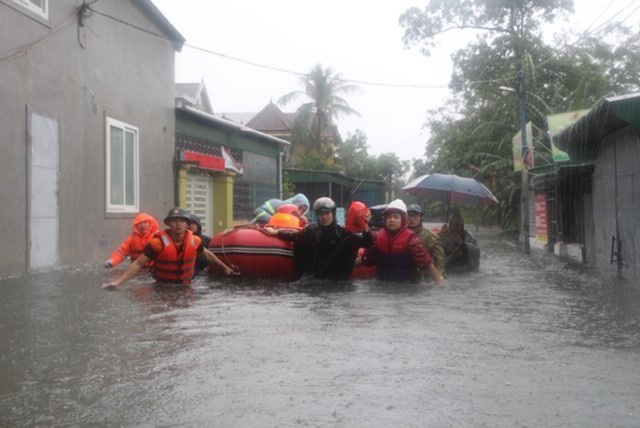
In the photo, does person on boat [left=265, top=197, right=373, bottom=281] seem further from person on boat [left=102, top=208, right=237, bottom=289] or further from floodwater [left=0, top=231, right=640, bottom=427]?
person on boat [left=102, top=208, right=237, bottom=289]

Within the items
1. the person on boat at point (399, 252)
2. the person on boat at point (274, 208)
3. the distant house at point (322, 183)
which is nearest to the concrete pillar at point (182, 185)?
the person on boat at point (274, 208)

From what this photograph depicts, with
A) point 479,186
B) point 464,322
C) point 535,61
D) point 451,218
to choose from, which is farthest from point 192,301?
point 535,61

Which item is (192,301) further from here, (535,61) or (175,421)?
(535,61)

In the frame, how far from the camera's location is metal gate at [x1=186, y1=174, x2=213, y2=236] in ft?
64.7

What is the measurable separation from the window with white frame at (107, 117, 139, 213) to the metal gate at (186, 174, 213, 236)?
157 inches

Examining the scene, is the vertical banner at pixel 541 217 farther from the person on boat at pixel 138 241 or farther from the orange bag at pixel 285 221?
the person on boat at pixel 138 241

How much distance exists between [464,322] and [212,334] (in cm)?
237

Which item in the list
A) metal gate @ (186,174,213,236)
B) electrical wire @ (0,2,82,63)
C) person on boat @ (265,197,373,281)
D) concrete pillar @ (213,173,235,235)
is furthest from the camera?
concrete pillar @ (213,173,235,235)

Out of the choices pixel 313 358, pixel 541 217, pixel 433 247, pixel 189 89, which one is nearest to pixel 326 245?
pixel 433 247

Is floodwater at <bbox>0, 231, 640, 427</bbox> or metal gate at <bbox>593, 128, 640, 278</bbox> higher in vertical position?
metal gate at <bbox>593, 128, 640, 278</bbox>

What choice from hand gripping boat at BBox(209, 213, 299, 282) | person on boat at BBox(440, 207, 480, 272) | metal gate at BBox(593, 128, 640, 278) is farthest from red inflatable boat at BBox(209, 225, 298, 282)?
metal gate at BBox(593, 128, 640, 278)

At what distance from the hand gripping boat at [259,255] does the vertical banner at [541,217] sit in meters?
15.8

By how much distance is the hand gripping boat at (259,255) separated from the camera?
976 cm

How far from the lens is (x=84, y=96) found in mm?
13023
